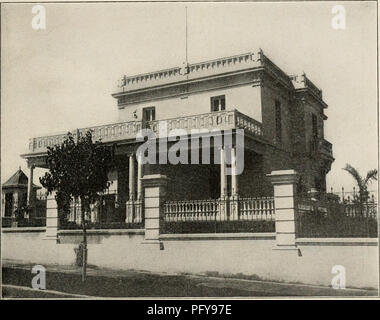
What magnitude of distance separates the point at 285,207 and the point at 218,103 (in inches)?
371

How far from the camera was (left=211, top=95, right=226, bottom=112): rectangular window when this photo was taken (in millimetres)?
19359

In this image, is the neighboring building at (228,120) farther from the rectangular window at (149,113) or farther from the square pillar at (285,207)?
the square pillar at (285,207)

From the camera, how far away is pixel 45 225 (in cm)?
1469

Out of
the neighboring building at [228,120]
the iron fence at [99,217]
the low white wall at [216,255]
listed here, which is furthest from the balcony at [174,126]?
the low white wall at [216,255]

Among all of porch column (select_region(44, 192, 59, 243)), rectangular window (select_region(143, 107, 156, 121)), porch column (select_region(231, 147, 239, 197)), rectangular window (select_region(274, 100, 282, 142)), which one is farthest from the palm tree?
rectangular window (select_region(143, 107, 156, 121))

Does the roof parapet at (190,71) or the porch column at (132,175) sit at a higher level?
the roof parapet at (190,71)

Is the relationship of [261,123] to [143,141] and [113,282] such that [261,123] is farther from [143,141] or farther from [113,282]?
[113,282]

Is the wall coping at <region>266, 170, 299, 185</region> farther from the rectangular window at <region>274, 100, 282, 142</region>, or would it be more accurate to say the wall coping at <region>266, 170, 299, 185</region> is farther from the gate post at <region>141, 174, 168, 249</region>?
the rectangular window at <region>274, 100, 282, 142</region>

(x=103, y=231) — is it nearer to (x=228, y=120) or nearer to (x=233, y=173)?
(x=233, y=173)

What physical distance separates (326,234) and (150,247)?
14.9 feet

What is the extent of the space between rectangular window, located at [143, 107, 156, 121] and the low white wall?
8280mm

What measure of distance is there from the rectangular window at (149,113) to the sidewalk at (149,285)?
31.2 ft

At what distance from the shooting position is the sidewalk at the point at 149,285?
10148 mm

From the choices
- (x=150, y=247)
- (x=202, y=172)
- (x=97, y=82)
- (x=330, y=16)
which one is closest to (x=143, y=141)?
(x=202, y=172)
